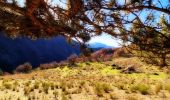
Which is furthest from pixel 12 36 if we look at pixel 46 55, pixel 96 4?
pixel 46 55

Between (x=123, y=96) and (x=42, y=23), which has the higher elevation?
(x=42, y=23)

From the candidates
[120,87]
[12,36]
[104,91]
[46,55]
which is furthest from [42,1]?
[46,55]

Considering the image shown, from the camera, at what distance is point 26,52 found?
13362cm

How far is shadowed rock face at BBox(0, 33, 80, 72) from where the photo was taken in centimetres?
11456

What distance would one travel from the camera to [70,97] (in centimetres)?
2416

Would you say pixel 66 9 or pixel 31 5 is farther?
pixel 66 9

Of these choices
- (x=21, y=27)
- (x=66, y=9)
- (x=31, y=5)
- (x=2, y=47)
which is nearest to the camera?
(x=31, y=5)

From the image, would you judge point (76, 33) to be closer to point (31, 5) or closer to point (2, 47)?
point (31, 5)

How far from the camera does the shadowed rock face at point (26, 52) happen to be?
376 feet

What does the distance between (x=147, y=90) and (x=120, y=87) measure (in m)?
2.87

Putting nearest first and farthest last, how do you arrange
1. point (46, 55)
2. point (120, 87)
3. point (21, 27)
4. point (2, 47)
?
point (21, 27) < point (120, 87) < point (2, 47) < point (46, 55)

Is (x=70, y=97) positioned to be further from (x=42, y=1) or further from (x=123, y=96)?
(x=42, y=1)

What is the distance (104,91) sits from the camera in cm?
2631

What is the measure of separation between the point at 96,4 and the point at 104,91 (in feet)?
54.2
